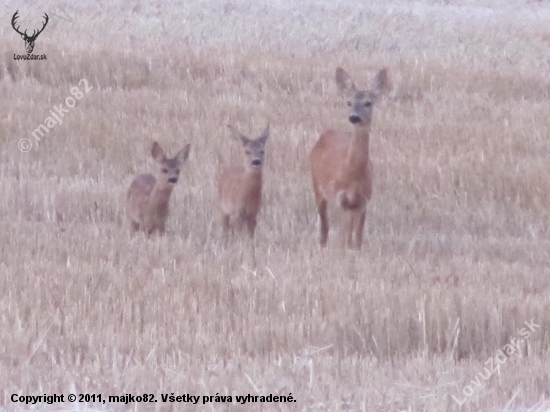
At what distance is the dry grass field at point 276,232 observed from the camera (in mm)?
5852

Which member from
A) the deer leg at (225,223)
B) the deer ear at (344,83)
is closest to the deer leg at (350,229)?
A: the deer ear at (344,83)

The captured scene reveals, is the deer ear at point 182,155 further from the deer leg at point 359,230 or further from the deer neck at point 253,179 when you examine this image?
the deer leg at point 359,230

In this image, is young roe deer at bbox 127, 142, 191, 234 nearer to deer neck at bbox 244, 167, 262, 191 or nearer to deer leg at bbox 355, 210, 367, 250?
deer neck at bbox 244, 167, 262, 191

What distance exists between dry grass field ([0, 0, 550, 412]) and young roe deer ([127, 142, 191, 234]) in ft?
1.09

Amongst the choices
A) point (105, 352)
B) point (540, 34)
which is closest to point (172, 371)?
point (105, 352)

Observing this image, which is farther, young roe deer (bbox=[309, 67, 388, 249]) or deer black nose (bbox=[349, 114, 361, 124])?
young roe deer (bbox=[309, 67, 388, 249])

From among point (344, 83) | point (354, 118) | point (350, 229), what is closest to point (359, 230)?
point (350, 229)

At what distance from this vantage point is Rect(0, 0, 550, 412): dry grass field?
19.2 feet

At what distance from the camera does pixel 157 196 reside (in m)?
10.4

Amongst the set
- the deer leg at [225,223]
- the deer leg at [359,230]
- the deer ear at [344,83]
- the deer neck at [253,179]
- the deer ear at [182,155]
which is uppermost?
the deer ear at [344,83]

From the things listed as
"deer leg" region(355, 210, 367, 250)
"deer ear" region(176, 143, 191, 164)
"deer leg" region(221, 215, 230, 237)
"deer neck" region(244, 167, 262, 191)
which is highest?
"deer ear" region(176, 143, 191, 164)

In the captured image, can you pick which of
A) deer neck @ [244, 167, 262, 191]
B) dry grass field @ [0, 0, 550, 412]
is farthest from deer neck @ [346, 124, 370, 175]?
deer neck @ [244, 167, 262, 191]

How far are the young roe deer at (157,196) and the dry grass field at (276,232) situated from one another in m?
0.33

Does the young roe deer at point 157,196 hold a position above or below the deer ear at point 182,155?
below
